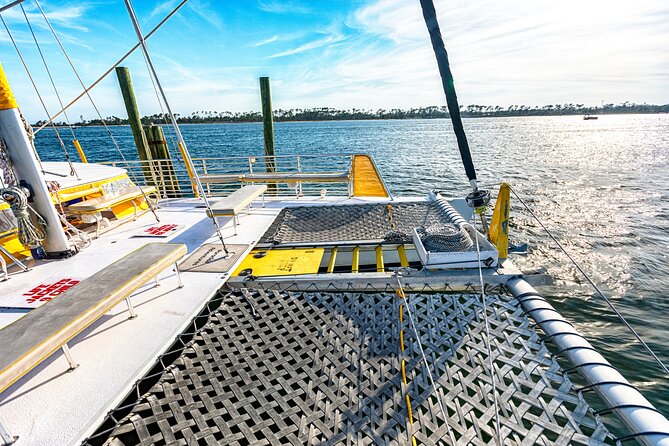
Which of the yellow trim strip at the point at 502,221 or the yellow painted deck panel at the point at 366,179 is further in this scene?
the yellow painted deck panel at the point at 366,179

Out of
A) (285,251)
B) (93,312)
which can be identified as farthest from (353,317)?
(93,312)

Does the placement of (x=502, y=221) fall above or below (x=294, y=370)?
above

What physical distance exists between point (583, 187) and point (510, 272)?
17727mm

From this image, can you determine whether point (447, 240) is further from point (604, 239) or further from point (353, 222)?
point (604, 239)

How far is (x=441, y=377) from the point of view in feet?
8.67

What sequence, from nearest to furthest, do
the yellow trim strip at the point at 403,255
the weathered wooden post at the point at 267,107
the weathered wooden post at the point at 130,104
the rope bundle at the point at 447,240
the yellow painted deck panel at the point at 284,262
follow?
1. the rope bundle at the point at 447,240
2. the yellow painted deck panel at the point at 284,262
3. the yellow trim strip at the point at 403,255
4. the weathered wooden post at the point at 130,104
5. the weathered wooden post at the point at 267,107

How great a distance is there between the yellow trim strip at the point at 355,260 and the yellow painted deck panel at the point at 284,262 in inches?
20.7

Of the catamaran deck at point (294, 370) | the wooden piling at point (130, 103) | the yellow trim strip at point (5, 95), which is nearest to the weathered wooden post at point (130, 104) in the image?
the wooden piling at point (130, 103)

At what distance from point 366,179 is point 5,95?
6.76 metres

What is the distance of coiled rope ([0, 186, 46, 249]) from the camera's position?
3646 mm

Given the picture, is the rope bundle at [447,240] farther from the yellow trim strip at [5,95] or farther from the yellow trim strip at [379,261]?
the yellow trim strip at [5,95]

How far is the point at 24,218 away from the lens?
3.82m

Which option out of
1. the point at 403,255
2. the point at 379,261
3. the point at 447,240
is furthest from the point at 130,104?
the point at 447,240

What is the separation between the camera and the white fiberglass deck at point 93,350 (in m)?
2.21
